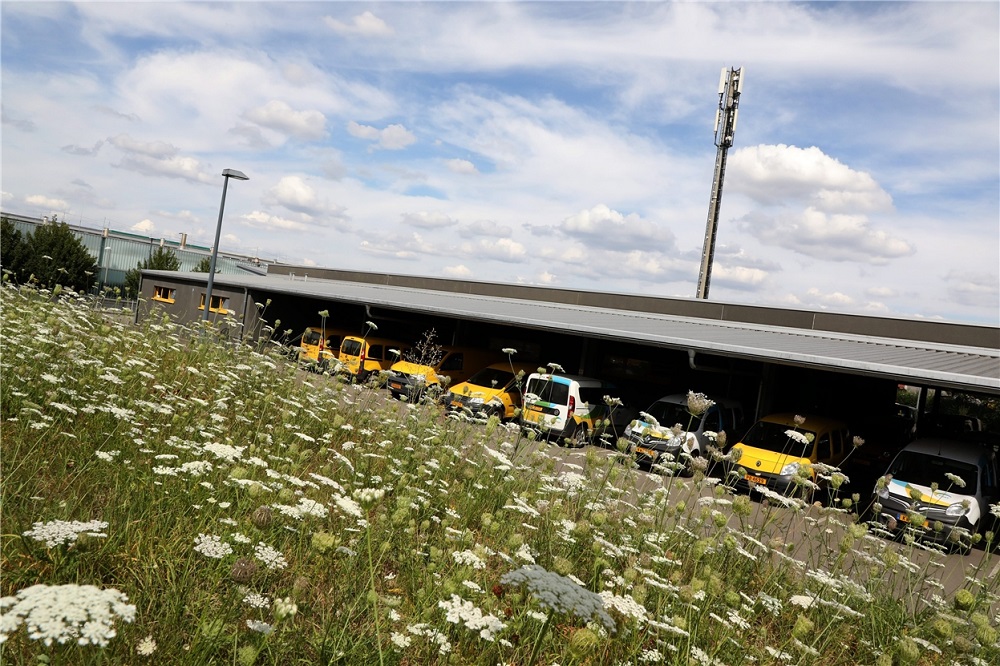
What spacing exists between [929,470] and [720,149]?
20.7 meters

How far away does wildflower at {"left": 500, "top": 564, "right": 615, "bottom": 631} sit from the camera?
2.29 m

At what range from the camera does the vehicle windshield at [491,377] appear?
1659 centimetres

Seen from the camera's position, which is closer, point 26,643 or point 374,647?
point 26,643

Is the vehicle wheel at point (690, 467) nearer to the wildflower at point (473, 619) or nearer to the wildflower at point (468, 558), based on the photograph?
the wildflower at point (468, 558)

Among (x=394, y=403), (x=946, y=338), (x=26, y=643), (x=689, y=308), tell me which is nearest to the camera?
(x=26, y=643)

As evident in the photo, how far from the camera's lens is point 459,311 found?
18656 millimetres

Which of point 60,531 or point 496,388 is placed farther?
point 496,388

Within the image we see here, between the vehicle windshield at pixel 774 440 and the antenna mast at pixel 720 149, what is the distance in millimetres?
16064

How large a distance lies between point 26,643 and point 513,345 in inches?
881

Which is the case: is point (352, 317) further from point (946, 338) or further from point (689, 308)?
point (946, 338)

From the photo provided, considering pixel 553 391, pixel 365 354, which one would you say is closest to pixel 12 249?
pixel 365 354

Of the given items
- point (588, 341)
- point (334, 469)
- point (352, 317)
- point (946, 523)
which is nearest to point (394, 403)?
point (334, 469)

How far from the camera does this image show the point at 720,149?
28.9 metres

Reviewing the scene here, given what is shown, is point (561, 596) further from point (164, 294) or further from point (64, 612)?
point (164, 294)
